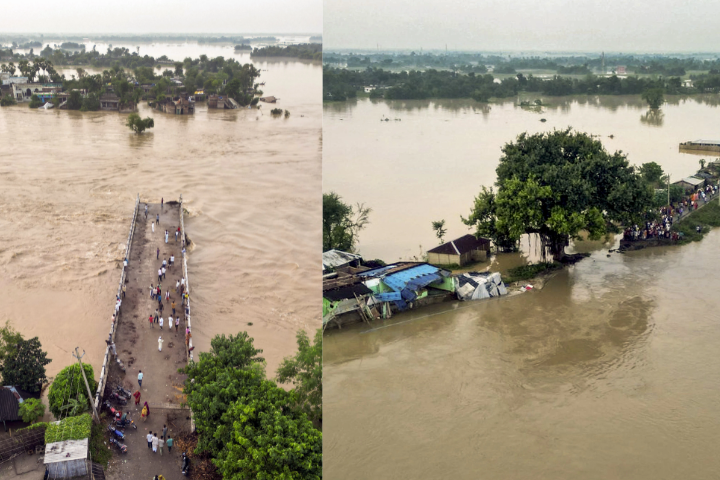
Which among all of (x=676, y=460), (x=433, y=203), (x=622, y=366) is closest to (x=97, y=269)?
(x=433, y=203)

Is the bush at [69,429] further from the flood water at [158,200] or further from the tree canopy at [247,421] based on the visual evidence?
the flood water at [158,200]

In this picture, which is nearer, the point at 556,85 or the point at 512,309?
the point at 512,309

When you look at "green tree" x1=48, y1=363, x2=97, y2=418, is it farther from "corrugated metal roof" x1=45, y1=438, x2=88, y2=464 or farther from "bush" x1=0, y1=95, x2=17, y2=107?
"bush" x1=0, y1=95, x2=17, y2=107

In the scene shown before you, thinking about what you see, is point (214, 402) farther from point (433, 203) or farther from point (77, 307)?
point (433, 203)

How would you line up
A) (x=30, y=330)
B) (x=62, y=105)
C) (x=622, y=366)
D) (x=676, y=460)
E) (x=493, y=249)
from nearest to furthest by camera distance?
1. (x=676, y=460)
2. (x=622, y=366)
3. (x=30, y=330)
4. (x=493, y=249)
5. (x=62, y=105)

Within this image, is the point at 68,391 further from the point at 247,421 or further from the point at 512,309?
the point at 512,309

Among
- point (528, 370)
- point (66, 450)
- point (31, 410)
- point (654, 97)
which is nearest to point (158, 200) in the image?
point (31, 410)
